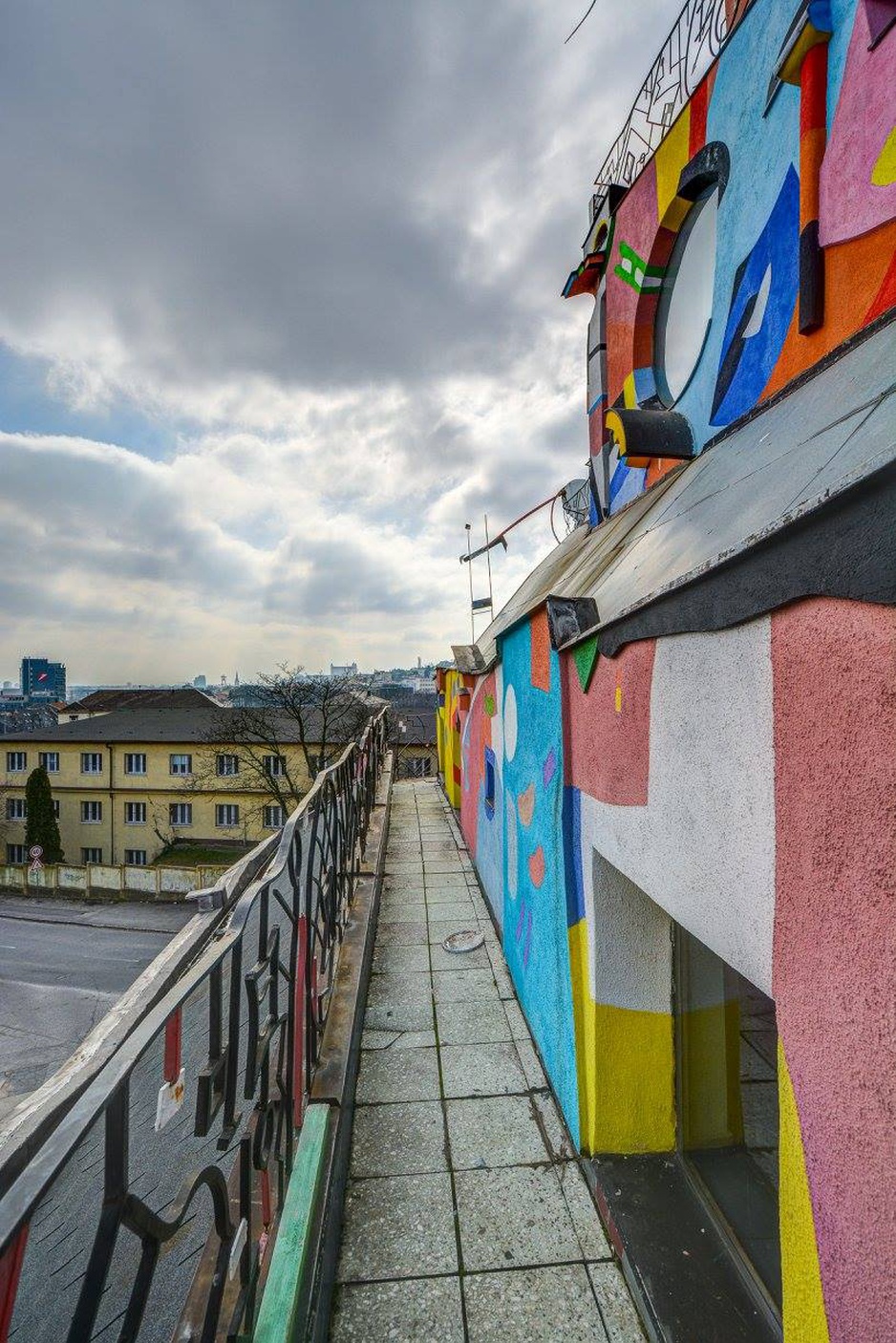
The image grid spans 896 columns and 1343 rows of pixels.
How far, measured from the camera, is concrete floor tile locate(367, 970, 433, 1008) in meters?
4.74

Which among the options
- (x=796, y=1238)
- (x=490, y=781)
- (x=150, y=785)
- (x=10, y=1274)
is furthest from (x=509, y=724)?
(x=150, y=785)

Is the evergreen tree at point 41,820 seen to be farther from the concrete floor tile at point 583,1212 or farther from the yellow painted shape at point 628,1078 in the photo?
→ the yellow painted shape at point 628,1078

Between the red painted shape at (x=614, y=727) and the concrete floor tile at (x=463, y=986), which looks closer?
the red painted shape at (x=614, y=727)

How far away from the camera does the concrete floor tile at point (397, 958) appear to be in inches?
207

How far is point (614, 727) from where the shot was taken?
259 centimetres

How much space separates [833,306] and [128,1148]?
3.36 m

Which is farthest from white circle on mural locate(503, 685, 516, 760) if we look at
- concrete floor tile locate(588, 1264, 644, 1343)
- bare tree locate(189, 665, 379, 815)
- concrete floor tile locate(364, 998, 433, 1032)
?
bare tree locate(189, 665, 379, 815)

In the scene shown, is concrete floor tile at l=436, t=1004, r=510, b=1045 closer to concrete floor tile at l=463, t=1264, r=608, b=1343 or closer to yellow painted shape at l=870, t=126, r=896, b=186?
concrete floor tile at l=463, t=1264, r=608, b=1343

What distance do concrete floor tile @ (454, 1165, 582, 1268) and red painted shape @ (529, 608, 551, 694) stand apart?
245 cm

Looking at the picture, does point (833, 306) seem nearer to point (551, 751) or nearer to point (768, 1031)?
point (551, 751)

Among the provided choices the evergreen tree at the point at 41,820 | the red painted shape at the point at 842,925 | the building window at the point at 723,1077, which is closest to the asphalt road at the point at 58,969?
the evergreen tree at the point at 41,820

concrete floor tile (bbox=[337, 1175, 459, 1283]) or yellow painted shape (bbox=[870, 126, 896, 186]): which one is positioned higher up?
yellow painted shape (bbox=[870, 126, 896, 186])

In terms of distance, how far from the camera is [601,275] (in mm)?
5199

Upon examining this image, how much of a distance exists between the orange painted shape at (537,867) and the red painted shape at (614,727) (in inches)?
36.4
